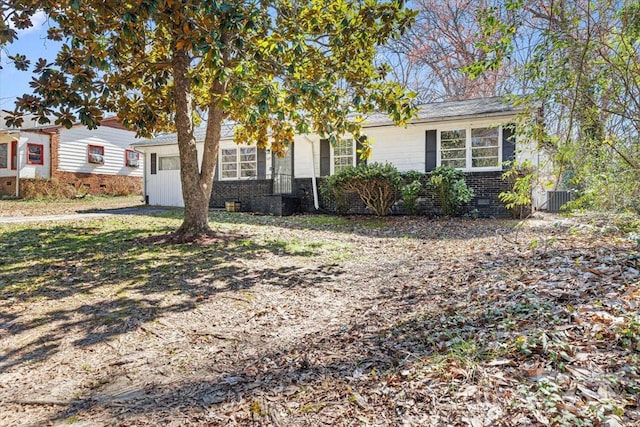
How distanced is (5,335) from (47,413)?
1.58 m

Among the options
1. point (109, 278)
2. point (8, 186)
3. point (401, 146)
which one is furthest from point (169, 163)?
point (109, 278)

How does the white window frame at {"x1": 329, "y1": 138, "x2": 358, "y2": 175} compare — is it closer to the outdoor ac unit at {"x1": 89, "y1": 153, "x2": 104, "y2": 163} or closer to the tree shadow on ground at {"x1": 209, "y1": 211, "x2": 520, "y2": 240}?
the tree shadow on ground at {"x1": 209, "y1": 211, "x2": 520, "y2": 240}

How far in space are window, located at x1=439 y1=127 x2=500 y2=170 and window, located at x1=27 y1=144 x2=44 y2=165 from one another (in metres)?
18.4

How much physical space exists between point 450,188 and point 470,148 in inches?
63.3

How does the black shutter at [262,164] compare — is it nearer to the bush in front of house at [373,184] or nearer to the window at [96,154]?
the bush in front of house at [373,184]

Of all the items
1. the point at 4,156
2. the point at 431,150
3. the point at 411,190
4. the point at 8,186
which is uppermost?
the point at 4,156

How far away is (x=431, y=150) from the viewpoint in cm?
1257

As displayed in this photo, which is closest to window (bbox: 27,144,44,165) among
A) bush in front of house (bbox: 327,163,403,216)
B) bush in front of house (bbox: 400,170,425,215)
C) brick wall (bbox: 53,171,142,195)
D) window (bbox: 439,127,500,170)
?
brick wall (bbox: 53,171,142,195)

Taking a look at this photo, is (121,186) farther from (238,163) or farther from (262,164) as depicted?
(262,164)

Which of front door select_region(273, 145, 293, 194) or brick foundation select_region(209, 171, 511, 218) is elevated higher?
front door select_region(273, 145, 293, 194)

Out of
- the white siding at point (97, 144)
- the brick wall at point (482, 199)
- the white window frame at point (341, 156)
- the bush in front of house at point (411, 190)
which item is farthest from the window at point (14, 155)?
the bush in front of house at point (411, 190)

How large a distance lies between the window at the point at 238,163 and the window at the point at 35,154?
1007cm

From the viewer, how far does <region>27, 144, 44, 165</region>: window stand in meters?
18.8

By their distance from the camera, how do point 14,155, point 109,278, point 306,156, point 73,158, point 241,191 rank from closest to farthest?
1. point 109,278
2. point 306,156
3. point 241,191
4. point 14,155
5. point 73,158
